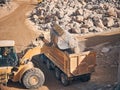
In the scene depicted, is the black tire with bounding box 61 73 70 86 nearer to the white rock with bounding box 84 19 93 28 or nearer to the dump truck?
the dump truck

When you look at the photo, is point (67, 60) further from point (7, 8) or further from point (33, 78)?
point (7, 8)

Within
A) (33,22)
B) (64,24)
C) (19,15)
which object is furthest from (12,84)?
(19,15)

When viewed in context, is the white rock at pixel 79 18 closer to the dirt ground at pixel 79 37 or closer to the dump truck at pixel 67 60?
the dirt ground at pixel 79 37

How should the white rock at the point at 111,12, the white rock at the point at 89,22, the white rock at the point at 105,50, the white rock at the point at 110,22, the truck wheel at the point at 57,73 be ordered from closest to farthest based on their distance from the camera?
1. the truck wheel at the point at 57,73
2. the white rock at the point at 105,50
3. the white rock at the point at 89,22
4. the white rock at the point at 110,22
5. the white rock at the point at 111,12

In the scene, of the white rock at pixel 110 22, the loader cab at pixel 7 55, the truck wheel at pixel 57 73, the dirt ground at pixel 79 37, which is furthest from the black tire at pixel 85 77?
the white rock at pixel 110 22

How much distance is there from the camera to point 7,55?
17625 millimetres

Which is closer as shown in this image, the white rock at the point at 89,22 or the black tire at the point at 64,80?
the black tire at the point at 64,80

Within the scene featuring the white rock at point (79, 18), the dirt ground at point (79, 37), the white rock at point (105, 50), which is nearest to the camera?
the dirt ground at point (79, 37)

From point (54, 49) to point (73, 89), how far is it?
249cm

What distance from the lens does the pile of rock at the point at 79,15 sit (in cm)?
2805

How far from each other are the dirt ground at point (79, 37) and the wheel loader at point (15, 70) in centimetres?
53

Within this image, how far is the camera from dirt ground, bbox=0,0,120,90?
18.3 metres

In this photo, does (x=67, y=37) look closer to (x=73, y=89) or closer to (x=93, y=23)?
(x=73, y=89)

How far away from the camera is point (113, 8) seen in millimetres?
30516
